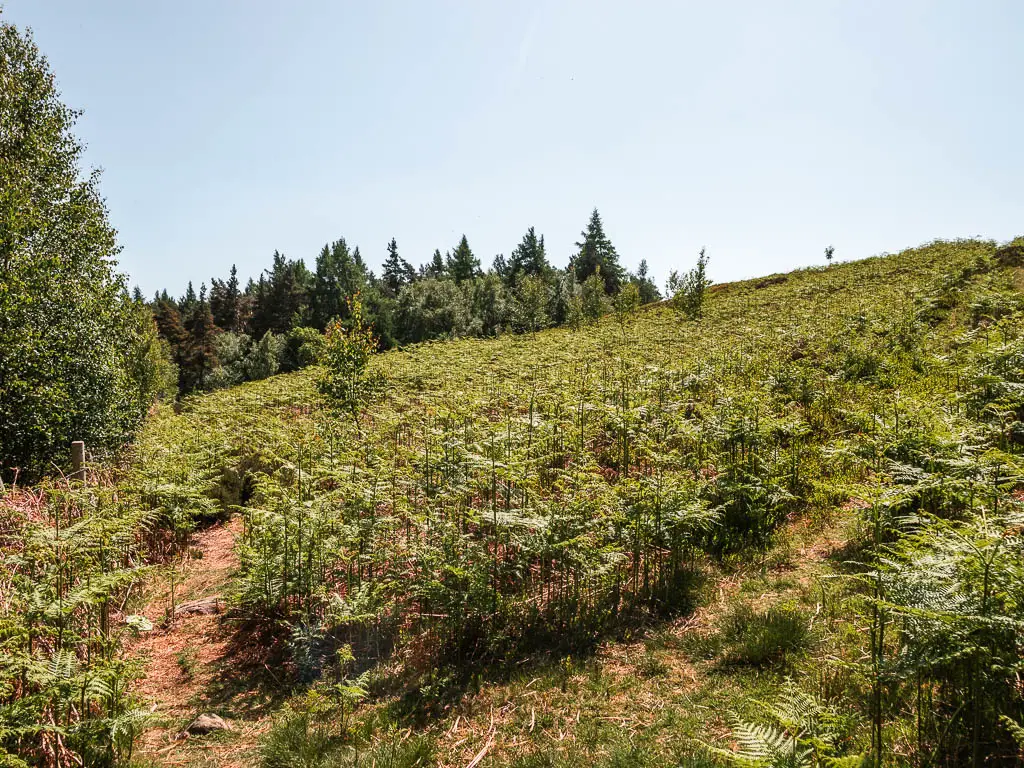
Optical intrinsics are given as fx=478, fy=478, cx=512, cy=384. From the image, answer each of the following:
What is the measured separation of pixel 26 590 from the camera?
145 inches

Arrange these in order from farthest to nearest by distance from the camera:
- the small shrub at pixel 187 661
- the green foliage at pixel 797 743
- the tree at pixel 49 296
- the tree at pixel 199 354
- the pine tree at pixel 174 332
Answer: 1. the pine tree at pixel 174 332
2. the tree at pixel 199 354
3. the tree at pixel 49 296
4. the small shrub at pixel 187 661
5. the green foliage at pixel 797 743

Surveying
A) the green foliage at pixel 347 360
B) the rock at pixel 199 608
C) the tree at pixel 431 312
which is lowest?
the rock at pixel 199 608

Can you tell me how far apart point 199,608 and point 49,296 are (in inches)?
387

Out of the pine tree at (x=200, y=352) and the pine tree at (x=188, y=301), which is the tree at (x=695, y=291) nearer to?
the pine tree at (x=200, y=352)

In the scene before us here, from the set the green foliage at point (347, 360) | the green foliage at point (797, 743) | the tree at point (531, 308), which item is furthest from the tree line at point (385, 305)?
the green foliage at point (797, 743)

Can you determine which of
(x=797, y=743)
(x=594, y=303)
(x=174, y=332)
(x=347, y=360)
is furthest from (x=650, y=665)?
(x=174, y=332)

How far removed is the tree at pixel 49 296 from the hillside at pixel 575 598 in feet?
13.6

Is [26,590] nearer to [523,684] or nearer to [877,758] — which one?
[523,684]

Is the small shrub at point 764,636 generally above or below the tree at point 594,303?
below

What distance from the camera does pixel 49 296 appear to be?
37.4 ft

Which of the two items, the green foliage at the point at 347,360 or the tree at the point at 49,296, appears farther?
the green foliage at the point at 347,360

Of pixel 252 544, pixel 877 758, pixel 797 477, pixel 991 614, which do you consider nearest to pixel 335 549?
pixel 252 544

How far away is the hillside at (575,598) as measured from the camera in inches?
113

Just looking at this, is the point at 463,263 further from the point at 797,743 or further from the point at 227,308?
the point at 797,743
